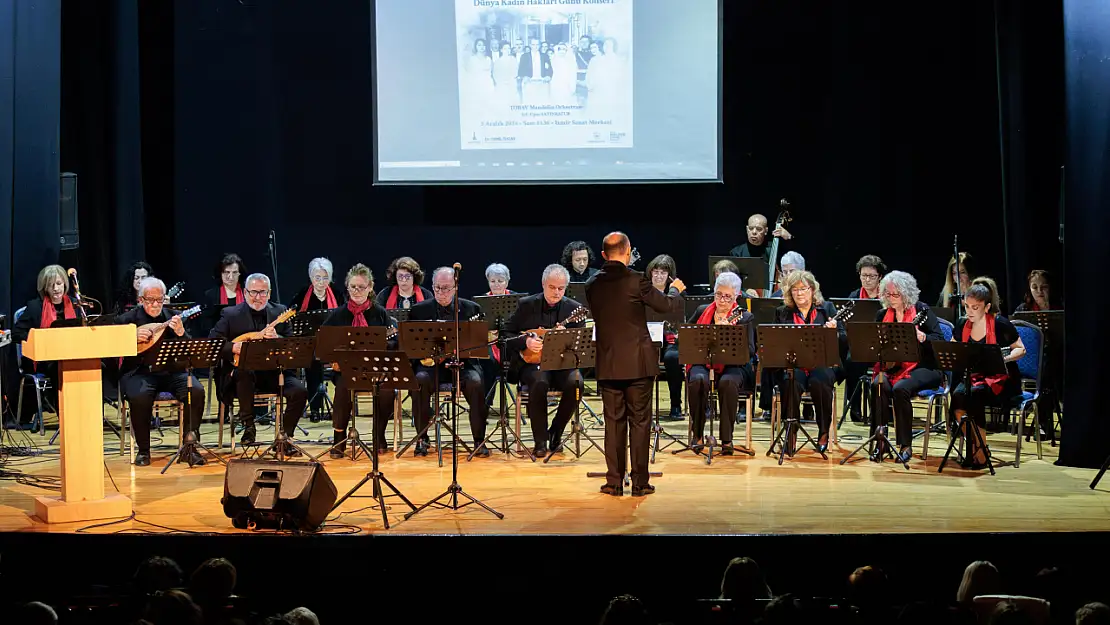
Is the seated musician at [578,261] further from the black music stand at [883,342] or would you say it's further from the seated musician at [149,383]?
the seated musician at [149,383]

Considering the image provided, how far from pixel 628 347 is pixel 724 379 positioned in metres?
1.76

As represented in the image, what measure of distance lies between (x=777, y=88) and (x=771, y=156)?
2.36 feet

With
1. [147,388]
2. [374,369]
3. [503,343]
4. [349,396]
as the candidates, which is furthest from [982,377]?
[147,388]

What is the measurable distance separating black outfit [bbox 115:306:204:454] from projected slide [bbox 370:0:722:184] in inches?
164

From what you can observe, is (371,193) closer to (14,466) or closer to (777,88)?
(777,88)

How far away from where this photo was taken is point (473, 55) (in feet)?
38.2

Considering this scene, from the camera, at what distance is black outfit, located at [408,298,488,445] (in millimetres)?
8312

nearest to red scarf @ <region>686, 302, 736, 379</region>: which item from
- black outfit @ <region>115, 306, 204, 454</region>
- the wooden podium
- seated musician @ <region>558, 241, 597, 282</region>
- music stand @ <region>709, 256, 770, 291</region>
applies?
music stand @ <region>709, 256, 770, 291</region>

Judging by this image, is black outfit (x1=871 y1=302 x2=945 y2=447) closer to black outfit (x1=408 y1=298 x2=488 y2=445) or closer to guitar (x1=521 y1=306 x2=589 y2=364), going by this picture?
guitar (x1=521 y1=306 x2=589 y2=364)

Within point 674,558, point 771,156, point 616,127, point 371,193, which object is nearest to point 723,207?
point 771,156

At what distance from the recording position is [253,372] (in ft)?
27.5

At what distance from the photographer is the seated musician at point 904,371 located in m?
7.95

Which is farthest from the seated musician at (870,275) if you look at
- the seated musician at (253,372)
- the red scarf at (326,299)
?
the seated musician at (253,372)

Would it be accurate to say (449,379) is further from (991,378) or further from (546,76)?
(546,76)
